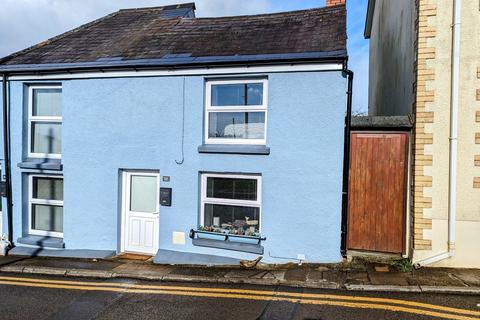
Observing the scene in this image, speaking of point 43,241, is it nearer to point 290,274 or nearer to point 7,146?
point 7,146

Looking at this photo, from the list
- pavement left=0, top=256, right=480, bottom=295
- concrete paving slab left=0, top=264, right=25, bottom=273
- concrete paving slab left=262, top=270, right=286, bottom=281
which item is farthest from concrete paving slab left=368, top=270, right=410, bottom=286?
concrete paving slab left=0, top=264, right=25, bottom=273

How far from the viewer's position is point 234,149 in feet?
26.3

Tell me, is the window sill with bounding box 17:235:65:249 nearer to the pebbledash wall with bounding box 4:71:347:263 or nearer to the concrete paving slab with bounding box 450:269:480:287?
the pebbledash wall with bounding box 4:71:347:263

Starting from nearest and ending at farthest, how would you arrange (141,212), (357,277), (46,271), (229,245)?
(357,277), (46,271), (229,245), (141,212)

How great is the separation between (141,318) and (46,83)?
6686mm

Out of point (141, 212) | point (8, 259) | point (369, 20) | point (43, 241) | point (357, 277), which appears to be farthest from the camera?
point (369, 20)

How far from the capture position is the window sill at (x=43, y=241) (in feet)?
29.9

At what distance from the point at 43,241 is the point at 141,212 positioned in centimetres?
Result: 256

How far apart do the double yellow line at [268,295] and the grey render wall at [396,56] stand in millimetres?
3939

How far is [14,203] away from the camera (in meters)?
9.44

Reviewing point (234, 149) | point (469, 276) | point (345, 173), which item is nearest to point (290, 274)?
point (345, 173)

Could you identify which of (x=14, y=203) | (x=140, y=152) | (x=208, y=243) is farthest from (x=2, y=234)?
(x=208, y=243)

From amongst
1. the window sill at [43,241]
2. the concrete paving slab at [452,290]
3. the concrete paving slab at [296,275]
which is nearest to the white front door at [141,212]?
the window sill at [43,241]

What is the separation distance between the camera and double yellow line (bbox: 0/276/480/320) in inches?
202
